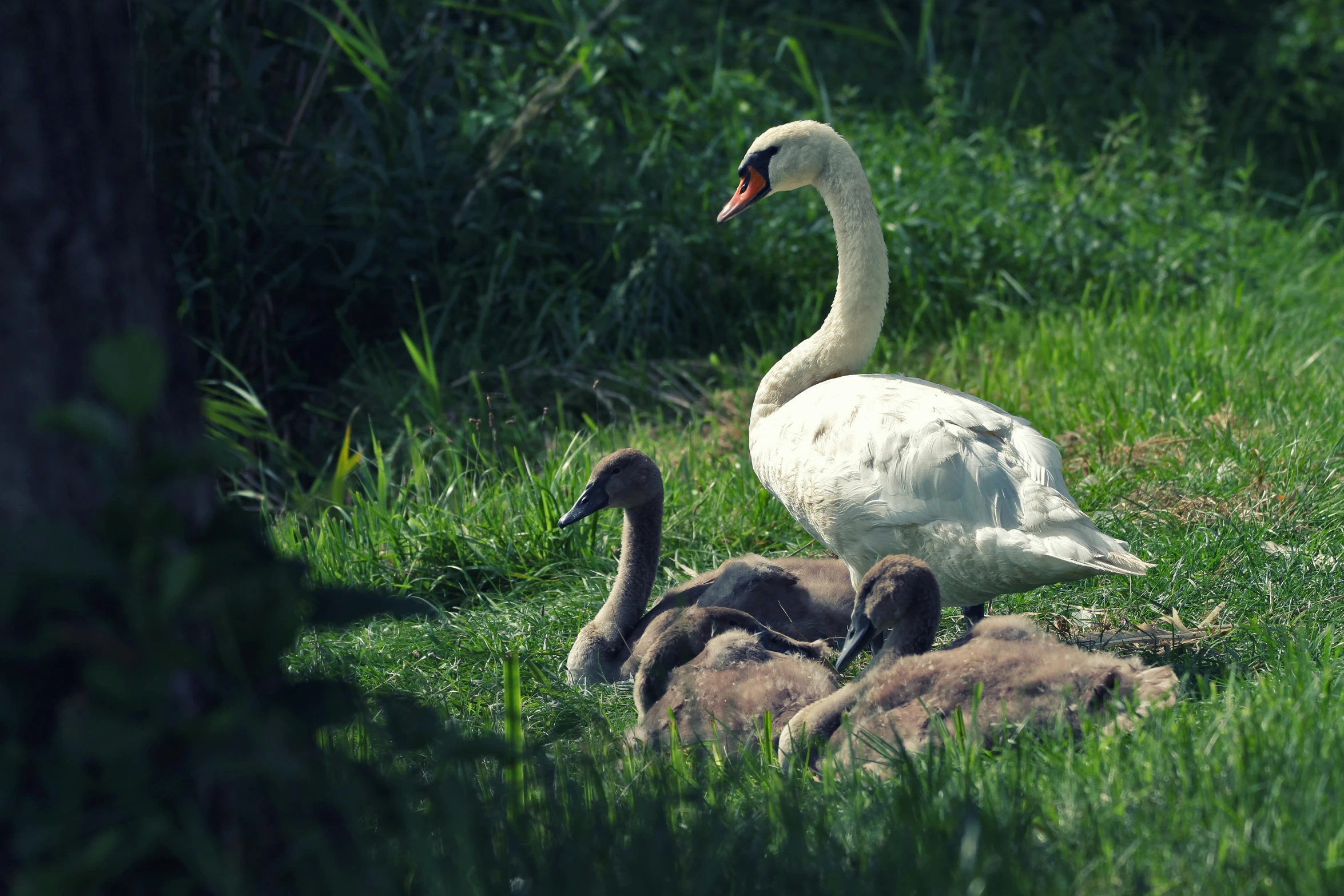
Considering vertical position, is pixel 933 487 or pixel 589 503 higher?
pixel 933 487

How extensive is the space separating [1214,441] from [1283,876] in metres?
3.13

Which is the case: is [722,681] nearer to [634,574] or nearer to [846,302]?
[634,574]

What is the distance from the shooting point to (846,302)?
175 inches

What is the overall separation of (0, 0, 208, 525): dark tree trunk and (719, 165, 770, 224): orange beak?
3276 mm

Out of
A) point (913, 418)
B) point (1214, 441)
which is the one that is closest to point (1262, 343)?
point (1214, 441)

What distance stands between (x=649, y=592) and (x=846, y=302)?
4.12ft

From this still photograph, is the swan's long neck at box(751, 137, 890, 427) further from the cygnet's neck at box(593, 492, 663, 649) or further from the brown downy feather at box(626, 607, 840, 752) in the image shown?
the brown downy feather at box(626, 607, 840, 752)

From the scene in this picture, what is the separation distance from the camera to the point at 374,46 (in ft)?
19.7

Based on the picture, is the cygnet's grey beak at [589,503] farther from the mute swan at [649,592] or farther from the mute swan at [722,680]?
the mute swan at [722,680]

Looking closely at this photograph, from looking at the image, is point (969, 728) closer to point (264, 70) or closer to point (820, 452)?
point (820, 452)

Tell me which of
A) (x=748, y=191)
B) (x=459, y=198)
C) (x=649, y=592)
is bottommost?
(x=649, y=592)

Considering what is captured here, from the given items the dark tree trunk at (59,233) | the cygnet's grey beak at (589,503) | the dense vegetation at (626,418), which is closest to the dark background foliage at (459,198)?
the dense vegetation at (626,418)

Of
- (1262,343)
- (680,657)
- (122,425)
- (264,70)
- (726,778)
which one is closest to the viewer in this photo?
(122,425)

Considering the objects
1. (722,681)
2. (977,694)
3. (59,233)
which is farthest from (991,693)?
(59,233)
